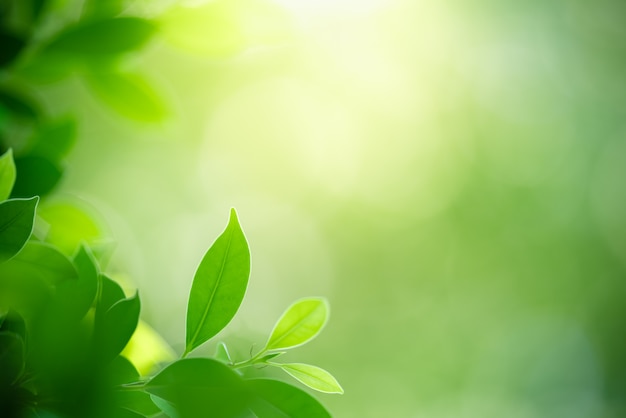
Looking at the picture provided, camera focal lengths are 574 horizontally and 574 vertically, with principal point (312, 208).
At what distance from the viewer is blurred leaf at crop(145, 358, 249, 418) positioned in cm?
20

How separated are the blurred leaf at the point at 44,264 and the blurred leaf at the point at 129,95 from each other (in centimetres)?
30

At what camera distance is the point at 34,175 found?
37 cm

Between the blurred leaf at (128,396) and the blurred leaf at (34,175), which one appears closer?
the blurred leaf at (128,396)

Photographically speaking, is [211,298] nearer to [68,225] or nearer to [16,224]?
[16,224]

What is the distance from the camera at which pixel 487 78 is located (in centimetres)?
543

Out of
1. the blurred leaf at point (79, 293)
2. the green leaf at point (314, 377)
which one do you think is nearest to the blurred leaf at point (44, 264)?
the blurred leaf at point (79, 293)

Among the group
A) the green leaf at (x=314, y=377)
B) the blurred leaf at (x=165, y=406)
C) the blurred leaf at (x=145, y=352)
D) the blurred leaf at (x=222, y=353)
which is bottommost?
the blurred leaf at (x=165, y=406)

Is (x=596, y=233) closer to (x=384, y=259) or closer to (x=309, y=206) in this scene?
(x=384, y=259)

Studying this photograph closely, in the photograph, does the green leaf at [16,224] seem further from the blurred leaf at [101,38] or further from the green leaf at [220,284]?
the blurred leaf at [101,38]

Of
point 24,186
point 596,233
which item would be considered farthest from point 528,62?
point 24,186

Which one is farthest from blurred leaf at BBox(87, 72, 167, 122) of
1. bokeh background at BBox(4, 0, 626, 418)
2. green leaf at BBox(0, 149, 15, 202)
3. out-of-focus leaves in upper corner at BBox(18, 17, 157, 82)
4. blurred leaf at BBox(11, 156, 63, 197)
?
bokeh background at BBox(4, 0, 626, 418)

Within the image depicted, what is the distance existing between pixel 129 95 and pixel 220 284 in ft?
1.13

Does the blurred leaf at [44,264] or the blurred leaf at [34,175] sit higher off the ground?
the blurred leaf at [34,175]

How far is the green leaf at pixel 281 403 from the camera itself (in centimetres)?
23
